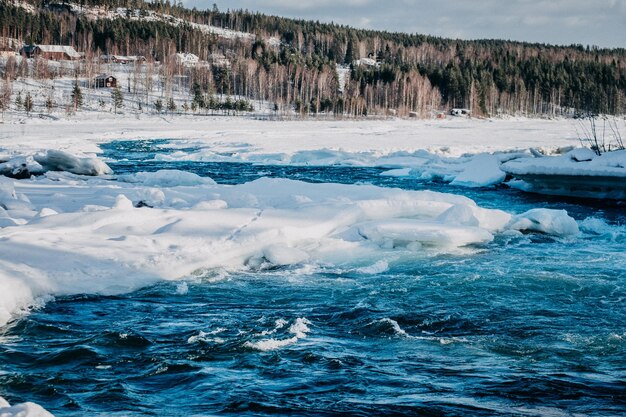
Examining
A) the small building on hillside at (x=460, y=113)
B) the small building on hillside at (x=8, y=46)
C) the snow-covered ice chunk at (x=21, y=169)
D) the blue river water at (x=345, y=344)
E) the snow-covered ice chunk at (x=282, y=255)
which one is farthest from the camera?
the small building on hillside at (x=8, y=46)

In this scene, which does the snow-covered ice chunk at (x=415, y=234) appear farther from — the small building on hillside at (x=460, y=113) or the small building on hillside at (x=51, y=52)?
the small building on hillside at (x=51, y=52)

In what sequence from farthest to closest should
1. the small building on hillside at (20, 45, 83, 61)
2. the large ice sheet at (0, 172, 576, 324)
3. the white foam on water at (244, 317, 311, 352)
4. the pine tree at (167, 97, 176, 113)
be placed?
the small building on hillside at (20, 45, 83, 61) < the pine tree at (167, 97, 176, 113) < the large ice sheet at (0, 172, 576, 324) < the white foam on water at (244, 317, 311, 352)

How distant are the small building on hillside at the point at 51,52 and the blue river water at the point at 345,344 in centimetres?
10668

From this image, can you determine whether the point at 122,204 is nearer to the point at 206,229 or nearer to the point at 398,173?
the point at 206,229

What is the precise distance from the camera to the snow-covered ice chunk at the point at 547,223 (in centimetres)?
1478

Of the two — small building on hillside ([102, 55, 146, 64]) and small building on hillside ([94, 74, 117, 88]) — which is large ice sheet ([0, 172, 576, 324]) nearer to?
small building on hillside ([94, 74, 117, 88])

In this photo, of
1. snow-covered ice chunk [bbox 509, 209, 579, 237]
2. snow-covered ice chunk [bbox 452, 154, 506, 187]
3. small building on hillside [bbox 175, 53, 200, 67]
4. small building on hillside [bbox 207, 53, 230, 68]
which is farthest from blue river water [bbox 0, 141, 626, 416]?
small building on hillside [bbox 207, 53, 230, 68]

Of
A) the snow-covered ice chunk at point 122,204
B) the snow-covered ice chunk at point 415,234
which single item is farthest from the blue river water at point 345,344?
the snow-covered ice chunk at point 122,204

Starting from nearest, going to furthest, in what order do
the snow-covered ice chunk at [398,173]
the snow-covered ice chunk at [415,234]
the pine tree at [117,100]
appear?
the snow-covered ice chunk at [415,234] < the snow-covered ice chunk at [398,173] < the pine tree at [117,100]

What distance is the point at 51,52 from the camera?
108625 mm

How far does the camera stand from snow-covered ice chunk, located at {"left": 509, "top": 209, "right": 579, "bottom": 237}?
14.8 metres

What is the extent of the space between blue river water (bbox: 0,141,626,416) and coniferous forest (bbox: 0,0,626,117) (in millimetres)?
77389

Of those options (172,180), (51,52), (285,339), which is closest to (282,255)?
(285,339)

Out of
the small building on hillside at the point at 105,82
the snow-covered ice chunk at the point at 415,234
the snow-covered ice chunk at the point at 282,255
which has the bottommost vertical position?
the snow-covered ice chunk at the point at 282,255
